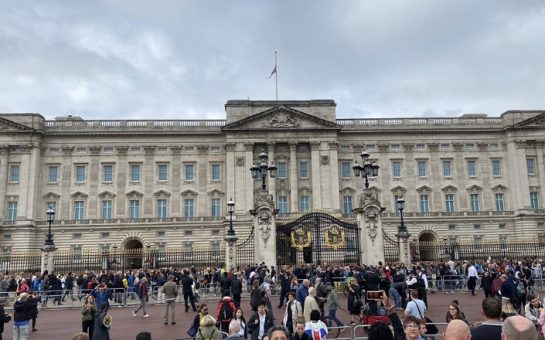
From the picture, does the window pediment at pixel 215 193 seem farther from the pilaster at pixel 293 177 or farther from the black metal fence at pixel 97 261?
the black metal fence at pixel 97 261

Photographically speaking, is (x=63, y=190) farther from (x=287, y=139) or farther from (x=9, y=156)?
(x=287, y=139)

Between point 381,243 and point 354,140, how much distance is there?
3002 cm

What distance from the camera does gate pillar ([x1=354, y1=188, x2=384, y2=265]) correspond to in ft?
93.7

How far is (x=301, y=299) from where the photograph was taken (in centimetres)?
1497

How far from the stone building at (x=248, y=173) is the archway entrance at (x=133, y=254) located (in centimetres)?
26

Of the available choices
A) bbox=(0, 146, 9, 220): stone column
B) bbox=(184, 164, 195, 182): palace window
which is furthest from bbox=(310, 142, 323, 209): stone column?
bbox=(0, 146, 9, 220): stone column

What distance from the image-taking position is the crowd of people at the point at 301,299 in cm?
854

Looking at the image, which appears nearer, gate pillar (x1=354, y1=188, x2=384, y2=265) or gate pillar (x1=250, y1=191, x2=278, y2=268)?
gate pillar (x1=250, y1=191, x2=278, y2=268)

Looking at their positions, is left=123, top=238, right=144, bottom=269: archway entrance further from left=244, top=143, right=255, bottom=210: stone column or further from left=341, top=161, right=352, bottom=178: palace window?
left=341, top=161, right=352, bottom=178: palace window

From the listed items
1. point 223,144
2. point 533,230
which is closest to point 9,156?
point 223,144

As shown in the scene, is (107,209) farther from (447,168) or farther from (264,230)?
(447,168)

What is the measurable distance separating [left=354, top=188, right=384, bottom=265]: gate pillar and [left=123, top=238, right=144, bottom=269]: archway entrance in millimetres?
21641

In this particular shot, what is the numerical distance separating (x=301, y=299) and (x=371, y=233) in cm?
1465

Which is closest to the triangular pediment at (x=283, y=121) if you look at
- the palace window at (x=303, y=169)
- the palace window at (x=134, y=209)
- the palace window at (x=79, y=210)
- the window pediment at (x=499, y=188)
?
the palace window at (x=303, y=169)
